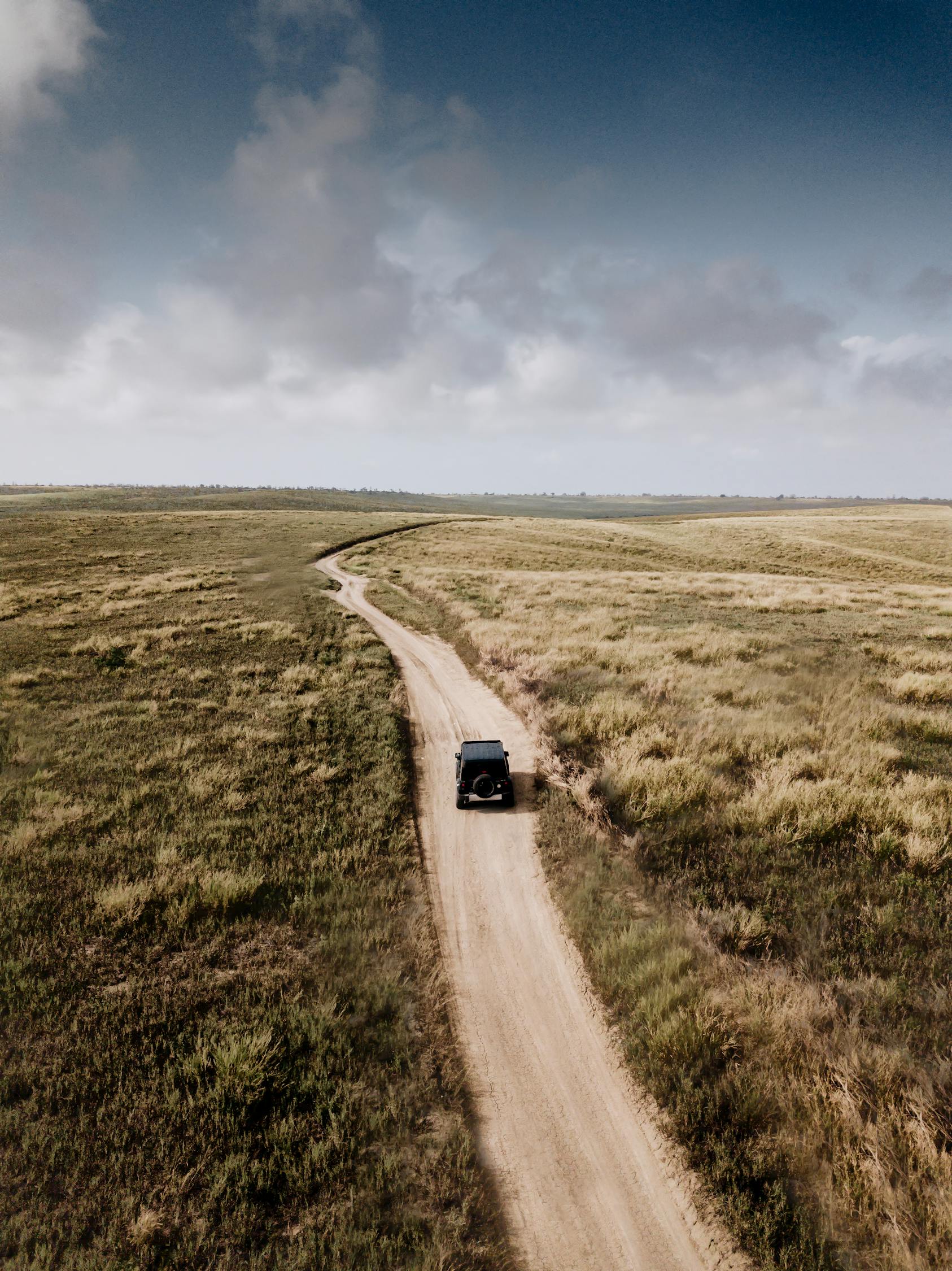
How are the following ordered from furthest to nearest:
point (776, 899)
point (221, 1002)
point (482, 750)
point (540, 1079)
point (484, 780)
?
point (482, 750)
point (484, 780)
point (776, 899)
point (221, 1002)
point (540, 1079)

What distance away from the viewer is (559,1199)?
4.87 metres

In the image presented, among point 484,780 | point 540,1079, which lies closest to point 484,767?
point 484,780

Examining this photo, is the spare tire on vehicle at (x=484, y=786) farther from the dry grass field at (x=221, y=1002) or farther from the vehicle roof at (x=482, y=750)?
the dry grass field at (x=221, y=1002)

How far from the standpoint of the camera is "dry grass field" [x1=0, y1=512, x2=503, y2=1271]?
440 centimetres

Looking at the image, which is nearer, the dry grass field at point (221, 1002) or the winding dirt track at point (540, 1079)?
the dry grass field at point (221, 1002)

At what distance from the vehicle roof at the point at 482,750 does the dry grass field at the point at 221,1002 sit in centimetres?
167

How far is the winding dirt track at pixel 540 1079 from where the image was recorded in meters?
4.61

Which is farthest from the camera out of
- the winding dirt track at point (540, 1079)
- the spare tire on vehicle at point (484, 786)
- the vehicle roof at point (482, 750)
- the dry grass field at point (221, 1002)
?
the vehicle roof at point (482, 750)

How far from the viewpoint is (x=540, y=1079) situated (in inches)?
233

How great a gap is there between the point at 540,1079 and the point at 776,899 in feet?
14.3

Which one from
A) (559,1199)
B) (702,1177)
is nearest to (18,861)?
(559,1199)

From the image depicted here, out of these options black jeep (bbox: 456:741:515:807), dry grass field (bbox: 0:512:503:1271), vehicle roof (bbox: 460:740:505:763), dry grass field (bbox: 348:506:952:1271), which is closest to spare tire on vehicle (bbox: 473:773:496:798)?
black jeep (bbox: 456:741:515:807)

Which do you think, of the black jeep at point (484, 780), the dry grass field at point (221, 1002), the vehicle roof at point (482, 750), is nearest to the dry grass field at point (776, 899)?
the black jeep at point (484, 780)

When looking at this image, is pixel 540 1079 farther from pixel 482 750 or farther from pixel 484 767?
pixel 482 750
